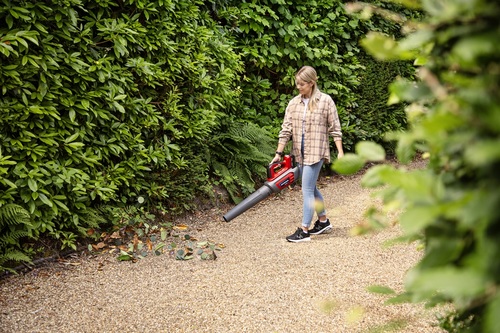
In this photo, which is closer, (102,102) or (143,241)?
(102,102)

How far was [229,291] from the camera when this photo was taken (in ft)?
12.8

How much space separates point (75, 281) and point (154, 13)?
2724 millimetres

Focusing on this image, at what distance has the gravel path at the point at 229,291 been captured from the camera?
11.2 ft

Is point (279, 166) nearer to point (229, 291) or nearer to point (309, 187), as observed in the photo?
point (309, 187)

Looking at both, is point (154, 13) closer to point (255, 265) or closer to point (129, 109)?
point (129, 109)

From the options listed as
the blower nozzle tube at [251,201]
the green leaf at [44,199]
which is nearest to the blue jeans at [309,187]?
the blower nozzle tube at [251,201]

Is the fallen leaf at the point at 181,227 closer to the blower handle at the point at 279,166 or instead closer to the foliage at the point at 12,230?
the blower handle at the point at 279,166

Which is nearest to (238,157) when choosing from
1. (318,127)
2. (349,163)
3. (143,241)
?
(318,127)

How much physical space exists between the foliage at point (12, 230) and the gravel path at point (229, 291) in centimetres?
22

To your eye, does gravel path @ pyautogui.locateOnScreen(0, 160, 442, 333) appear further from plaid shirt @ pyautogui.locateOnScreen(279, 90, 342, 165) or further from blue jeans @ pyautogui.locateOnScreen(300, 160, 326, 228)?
plaid shirt @ pyautogui.locateOnScreen(279, 90, 342, 165)

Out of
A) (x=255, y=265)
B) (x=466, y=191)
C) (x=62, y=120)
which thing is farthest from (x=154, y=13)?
(x=466, y=191)

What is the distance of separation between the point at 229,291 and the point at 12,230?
6.00ft

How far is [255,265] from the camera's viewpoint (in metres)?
4.44

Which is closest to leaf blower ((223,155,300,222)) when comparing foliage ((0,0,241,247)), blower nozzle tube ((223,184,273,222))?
blower nozzle tube ((223,184,273,222))
